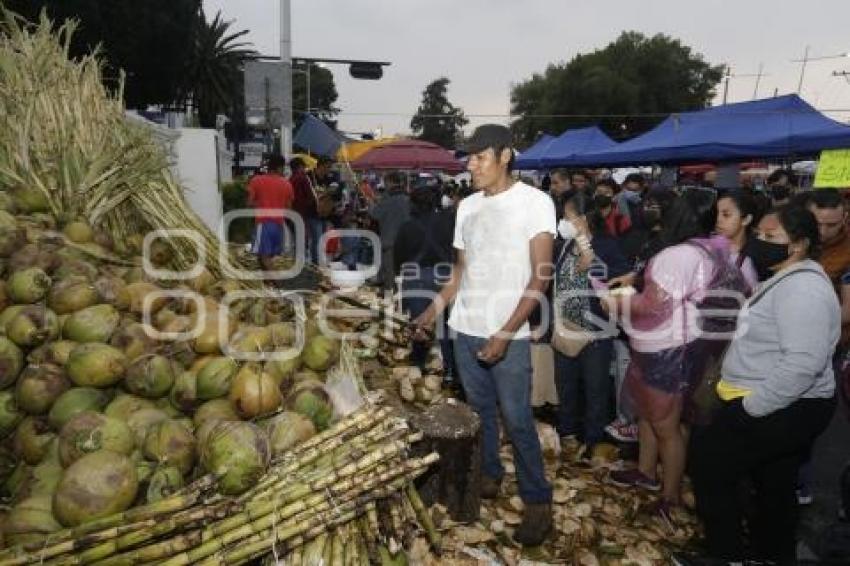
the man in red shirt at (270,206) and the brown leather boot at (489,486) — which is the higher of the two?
the man in red shirt at (270,206)

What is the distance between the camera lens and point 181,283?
348cm

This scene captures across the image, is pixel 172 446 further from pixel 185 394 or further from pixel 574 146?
pixel 574 146

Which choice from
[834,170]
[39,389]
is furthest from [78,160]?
[834,170]

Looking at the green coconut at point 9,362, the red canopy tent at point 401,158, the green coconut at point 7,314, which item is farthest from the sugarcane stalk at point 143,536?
the red canopy tent at point 401,158

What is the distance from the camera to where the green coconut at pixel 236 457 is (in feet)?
6.53

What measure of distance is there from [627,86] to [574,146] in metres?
32.4

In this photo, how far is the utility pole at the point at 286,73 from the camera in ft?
37.8

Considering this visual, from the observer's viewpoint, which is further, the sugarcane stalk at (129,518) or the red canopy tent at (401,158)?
the red canopy tent at (401,158)

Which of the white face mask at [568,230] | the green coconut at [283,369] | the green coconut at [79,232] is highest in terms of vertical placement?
the white face mask at [568,230]

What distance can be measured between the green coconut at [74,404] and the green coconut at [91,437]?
0.51 feet

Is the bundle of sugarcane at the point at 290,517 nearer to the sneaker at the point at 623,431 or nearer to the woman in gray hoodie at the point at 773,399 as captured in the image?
the woman in gray hoodie at the point at 773,399

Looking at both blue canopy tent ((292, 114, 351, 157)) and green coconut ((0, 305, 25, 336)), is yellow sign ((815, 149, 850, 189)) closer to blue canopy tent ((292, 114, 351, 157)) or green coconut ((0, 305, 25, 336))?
green coconut ((0, 305, 25, 336))

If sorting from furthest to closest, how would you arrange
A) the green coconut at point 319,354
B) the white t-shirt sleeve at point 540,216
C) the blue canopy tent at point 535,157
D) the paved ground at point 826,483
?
the blue canopy tent at point 535,157 < the paved ground at point 826,483 < the white t-shirt sleeve at point 540,216 < the green coconut at point 319,354

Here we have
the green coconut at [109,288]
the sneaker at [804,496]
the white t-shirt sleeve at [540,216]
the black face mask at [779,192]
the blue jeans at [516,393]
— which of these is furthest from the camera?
the black face mask at [779,192]
